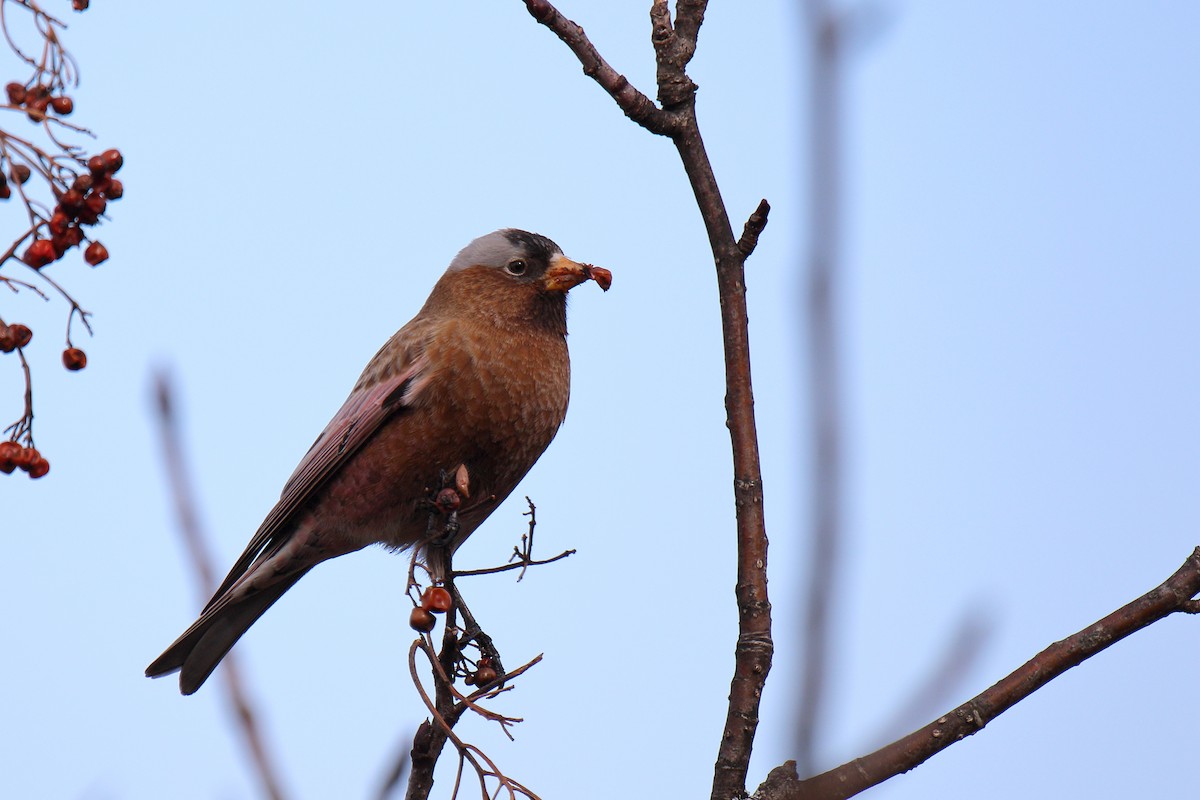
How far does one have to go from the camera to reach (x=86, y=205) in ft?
9.27

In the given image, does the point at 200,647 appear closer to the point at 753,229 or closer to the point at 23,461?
the point at 23,461

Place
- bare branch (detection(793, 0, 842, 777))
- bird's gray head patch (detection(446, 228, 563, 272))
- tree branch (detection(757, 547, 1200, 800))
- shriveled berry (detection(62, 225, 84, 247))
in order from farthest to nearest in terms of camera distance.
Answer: bird's gray head patch (detection(446, 228, 563, 272)) < shriveled berry (detection(62, 225, 84, 247)) < tree branch (detection(757, 547, 1200, 800)) < bare branch (detection(793, 0, 842, 777))

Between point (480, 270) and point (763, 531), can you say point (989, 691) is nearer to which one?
point (763, 531)

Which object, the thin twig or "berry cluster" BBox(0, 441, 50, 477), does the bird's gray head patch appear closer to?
"berry cluster" BBox(0, 441, 50, 477)

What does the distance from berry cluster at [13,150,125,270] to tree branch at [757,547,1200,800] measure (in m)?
1.83

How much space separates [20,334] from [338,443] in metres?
2.82

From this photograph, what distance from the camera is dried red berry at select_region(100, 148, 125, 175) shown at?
2.88m

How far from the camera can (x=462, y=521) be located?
5.25 meters

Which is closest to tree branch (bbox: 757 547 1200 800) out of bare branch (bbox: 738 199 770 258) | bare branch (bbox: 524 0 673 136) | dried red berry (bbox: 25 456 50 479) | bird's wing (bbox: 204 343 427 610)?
bare branch (bbox: 738 199 770 258)

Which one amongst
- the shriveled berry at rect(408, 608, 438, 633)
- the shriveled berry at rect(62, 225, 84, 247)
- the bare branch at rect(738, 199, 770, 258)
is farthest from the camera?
the shriveled berry at rect(408, 608, 438, 633)

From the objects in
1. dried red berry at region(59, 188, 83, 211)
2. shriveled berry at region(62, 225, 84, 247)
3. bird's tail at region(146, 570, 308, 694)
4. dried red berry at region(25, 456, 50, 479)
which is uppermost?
dried red berry at region(59, 188, 83, 211)

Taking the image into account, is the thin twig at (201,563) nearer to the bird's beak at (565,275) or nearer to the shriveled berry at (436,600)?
the shriveled berry at (436,600)

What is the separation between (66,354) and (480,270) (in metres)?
3.06

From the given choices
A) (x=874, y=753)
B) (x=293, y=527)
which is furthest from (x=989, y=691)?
(x=293, y=527)
